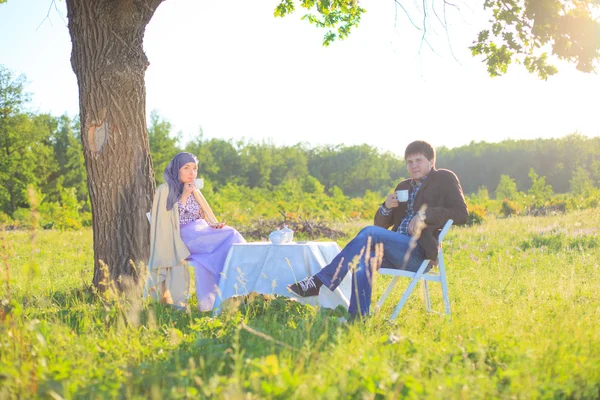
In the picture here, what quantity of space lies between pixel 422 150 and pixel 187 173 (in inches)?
94.5

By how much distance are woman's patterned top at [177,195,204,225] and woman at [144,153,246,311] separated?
10mm

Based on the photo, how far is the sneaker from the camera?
15.4 ft

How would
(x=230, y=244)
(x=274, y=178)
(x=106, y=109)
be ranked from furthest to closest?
(x=274, y=178), (x=106, y=109), (x=230, y=244)

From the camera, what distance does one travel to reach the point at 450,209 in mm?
4719

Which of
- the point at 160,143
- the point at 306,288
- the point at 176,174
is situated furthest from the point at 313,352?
the point at 160,143

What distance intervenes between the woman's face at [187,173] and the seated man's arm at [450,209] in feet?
8.22

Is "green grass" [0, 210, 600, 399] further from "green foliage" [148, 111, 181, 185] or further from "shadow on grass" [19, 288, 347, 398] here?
"green foliage" [148, 111, 181, 185]

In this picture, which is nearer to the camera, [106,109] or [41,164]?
[106,109]

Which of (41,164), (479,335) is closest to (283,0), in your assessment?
(479,335)

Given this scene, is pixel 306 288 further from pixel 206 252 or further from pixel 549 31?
pixel 549 31

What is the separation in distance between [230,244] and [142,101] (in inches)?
78.5

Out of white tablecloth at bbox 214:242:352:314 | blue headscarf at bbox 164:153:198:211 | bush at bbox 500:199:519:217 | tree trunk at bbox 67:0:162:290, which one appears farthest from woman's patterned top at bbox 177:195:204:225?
bush at bbox 500:199:519:217

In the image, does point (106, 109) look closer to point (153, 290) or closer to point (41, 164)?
point (153, 290)

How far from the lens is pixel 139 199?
6242 mm
